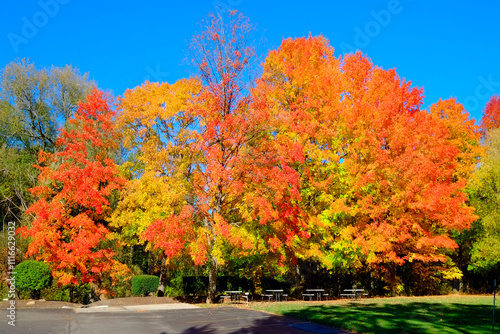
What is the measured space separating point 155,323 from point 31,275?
11.2 m

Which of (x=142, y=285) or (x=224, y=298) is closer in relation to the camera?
(x=224, y=298)

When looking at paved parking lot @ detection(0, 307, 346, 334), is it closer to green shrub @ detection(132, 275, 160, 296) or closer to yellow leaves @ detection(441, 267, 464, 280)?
green shrub @ detection(132, 275, 160, 296)

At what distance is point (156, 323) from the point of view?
1230 centimetres

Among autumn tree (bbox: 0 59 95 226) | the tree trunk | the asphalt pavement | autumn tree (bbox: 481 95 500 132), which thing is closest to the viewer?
the asphalt pavement

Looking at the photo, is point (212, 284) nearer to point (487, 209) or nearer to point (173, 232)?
point (173, 232)

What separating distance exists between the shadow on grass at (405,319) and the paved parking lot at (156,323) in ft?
2.51

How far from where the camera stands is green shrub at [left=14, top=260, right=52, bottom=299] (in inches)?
790

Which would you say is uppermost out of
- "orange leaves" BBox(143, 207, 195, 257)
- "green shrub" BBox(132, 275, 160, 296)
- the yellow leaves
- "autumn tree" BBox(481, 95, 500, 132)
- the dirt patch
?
"autumn tree" BBox(481, 95, 500, 132)

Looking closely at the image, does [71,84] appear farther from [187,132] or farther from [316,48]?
[316,48]

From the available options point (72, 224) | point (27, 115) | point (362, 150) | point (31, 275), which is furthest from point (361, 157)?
point (27, 115)

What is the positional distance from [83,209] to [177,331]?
1517 centimetres

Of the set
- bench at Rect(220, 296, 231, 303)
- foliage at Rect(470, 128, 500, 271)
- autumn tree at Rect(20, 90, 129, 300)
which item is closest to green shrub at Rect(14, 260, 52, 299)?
autumn tree at Rect(20, 90, 129, 300)

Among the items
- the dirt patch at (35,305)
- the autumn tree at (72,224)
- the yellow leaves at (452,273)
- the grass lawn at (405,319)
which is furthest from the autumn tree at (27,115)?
the yellow leaves at (452,273)

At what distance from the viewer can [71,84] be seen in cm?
3216
